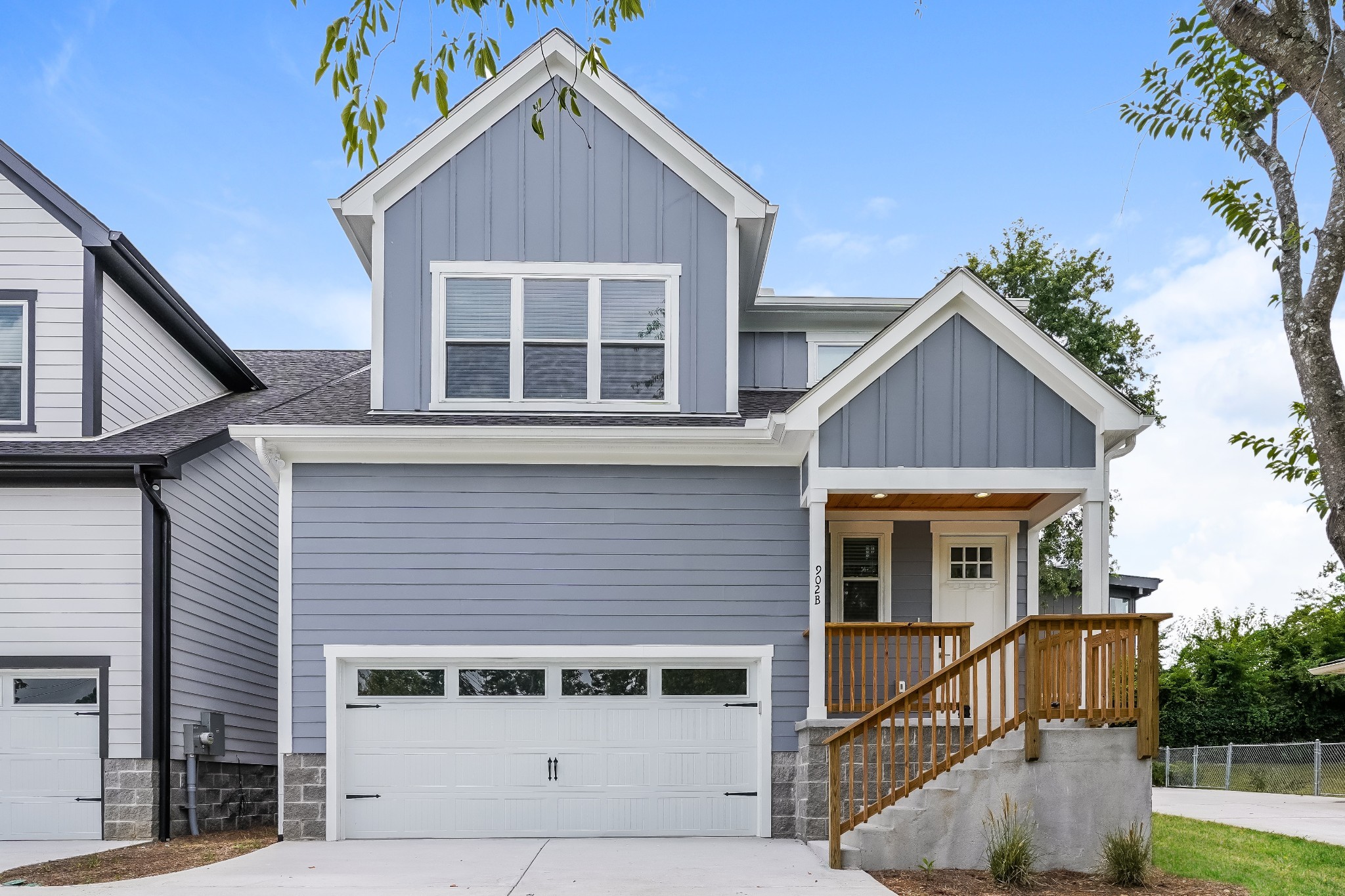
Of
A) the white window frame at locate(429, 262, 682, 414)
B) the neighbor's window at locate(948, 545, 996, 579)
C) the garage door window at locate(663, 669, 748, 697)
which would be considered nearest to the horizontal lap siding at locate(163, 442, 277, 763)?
the white window frame at locate(429, 262, 682, 414)

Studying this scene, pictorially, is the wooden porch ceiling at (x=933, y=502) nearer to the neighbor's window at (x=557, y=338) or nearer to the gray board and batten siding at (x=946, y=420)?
the gray board and batten siding at (x=946, y=420)

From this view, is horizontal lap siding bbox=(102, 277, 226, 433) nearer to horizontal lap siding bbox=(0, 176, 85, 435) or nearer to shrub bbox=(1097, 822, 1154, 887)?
horizontal lap siding bbox=(0, 176, 85, 435)

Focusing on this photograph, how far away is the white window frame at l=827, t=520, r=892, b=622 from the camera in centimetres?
1212

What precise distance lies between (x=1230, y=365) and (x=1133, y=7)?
1966cm

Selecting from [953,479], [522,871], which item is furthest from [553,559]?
[953,479]

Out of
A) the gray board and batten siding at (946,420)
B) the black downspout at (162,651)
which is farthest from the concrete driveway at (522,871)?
the gray board and batten siding at (946,420)

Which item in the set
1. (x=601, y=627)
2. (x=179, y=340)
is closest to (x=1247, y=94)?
(x=601, y=627)

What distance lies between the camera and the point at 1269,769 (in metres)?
20.8

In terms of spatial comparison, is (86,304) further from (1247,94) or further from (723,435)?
(1247,94)

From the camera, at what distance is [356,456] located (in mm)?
10875

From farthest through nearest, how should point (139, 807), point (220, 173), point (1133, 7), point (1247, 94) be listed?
point (220, 173) < point (139, 807) < point (1133, 7) < point (1247, 94)

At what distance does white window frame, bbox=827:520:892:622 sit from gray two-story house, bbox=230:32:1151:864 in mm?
79

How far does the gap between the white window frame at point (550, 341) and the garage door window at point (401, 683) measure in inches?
103

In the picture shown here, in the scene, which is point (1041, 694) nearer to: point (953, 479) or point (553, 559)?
point (953, 479)
